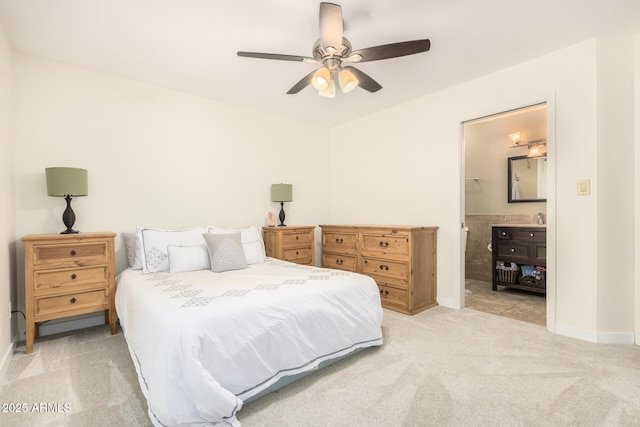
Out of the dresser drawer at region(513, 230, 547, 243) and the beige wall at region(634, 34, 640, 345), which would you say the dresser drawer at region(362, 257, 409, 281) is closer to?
the beige wall at region(634, 34, 640, 345)

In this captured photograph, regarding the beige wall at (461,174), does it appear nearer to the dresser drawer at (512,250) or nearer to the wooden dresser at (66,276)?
the dresser drawer at (512,250)

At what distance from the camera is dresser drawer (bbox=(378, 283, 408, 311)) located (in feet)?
10.7

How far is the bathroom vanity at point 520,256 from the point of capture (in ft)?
12.8

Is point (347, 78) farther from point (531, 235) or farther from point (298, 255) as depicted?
point (531, 235)

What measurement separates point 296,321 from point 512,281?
359cm

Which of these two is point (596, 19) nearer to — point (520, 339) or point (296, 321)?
point (520, 339)

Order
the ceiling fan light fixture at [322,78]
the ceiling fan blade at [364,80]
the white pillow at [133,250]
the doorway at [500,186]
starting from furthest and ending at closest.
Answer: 1. the doorway at [500,186]
2. the white pillow at [133,250]
3. the ceiling fan blade at [364,80]
4. the ceiling fan light fixture at [322,78]

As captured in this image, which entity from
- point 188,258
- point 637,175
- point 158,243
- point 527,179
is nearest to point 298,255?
point 188,258

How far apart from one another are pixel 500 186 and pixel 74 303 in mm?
5569

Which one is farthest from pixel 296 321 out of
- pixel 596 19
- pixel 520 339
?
pixel 596 19

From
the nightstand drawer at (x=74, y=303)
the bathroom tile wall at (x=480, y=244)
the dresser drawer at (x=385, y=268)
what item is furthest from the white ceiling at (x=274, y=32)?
the bathroom tile wall at (x=480, y=244)

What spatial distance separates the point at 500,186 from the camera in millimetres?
4844

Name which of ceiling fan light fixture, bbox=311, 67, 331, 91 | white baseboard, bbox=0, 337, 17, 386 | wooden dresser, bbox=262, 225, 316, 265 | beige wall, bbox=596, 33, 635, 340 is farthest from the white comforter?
beige wall, bbox=596, 33, 635, 340

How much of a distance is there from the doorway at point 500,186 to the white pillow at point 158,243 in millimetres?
3402
